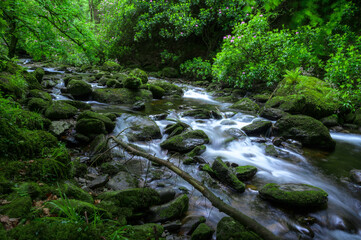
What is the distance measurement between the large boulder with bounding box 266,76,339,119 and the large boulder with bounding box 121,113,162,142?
5.48 metres

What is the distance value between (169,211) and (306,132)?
16.0ft

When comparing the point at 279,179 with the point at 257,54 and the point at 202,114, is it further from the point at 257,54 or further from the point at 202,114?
the point at 257,54

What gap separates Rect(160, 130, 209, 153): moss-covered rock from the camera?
4852 millimetres

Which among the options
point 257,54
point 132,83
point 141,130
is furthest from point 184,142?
point 257,54

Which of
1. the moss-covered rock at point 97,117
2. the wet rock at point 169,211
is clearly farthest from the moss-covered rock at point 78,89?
the wet rock at point 169,211

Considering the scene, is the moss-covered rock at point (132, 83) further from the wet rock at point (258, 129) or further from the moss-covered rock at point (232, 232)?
the moss-covered rock at point (232, 232)

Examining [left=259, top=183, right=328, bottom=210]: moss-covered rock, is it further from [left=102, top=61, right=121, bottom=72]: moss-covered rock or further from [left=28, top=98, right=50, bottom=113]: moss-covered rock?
[left=102, top=61, right=121, bottom=72]: moss-covered rock

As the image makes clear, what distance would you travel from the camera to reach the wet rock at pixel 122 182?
10.5ft

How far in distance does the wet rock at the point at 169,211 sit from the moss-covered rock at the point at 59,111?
3.99 m

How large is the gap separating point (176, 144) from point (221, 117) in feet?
11.5

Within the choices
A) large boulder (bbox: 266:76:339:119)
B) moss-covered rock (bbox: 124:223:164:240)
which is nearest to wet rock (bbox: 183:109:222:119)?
large boulder (bbox: 266:76:339:119)

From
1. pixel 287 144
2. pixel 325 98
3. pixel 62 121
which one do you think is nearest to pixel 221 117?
pixel 287 144

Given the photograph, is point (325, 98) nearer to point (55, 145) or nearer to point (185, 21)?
point (55, 145)

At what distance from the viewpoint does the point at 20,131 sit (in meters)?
3.05
